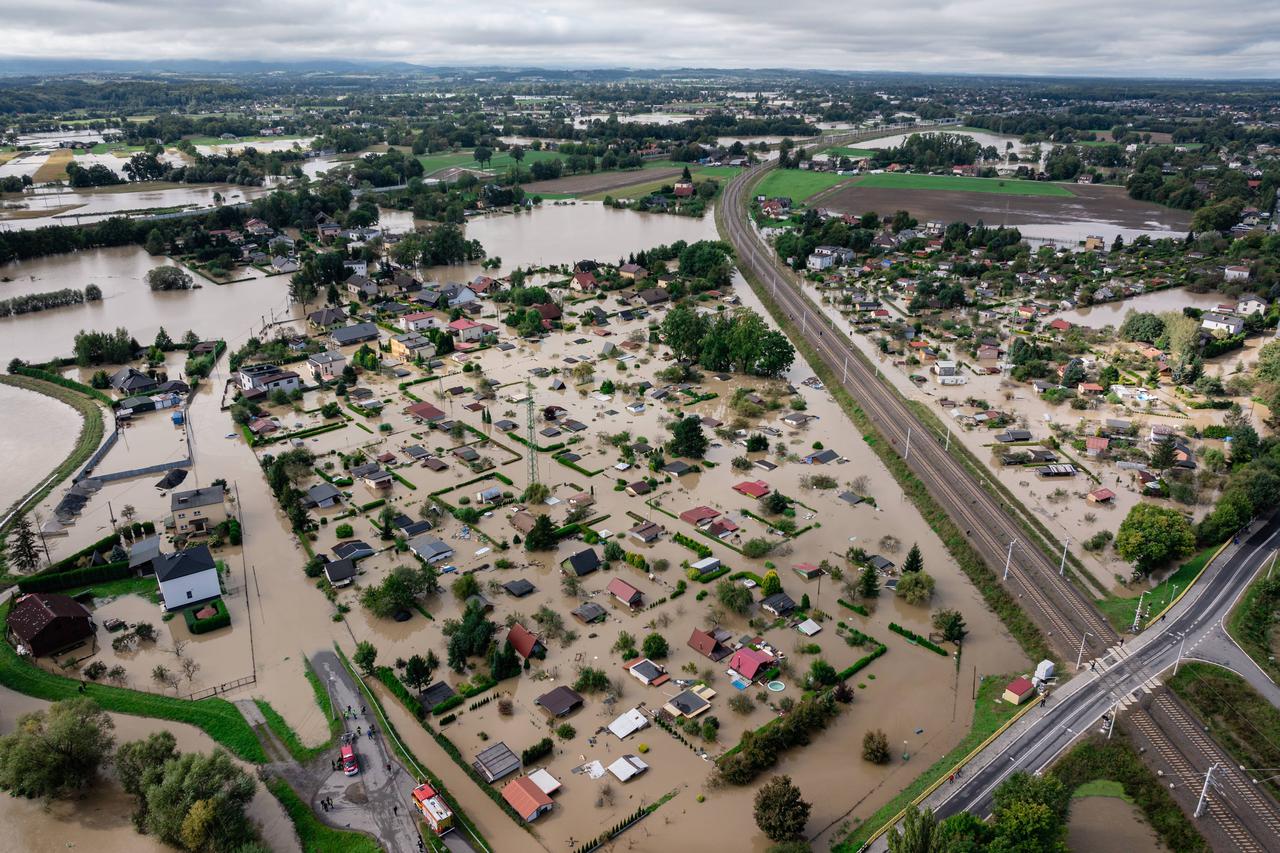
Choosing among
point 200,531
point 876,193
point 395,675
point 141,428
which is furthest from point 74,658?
point 876,193

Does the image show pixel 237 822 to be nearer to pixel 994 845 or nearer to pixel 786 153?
pixel 994 845

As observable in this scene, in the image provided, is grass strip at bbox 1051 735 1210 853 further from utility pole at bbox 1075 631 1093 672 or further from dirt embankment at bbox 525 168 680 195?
dirt embankment at bbox 525 168 680 195

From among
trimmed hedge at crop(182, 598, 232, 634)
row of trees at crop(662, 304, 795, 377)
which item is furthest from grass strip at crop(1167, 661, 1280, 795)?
trimmed hedge at crop(182, 598, 232, 634)

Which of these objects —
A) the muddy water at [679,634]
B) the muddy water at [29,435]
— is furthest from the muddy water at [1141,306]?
the muddy water at [29,435]

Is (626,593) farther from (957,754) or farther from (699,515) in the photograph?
(957,754)

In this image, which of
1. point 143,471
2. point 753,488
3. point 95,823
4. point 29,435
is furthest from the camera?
point 29,435

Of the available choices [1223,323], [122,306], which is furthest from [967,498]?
[122,306]
